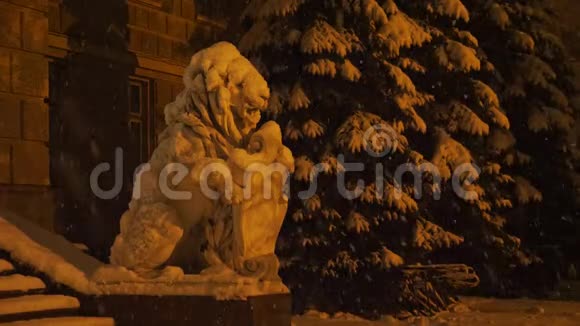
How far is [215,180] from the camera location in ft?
28.3

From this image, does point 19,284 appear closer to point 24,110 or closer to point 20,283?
point 20,283

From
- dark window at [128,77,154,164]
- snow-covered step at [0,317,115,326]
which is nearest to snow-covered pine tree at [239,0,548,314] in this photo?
dark window at [128,77,154,164]

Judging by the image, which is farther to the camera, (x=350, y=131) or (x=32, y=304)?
(x=350, y=131)

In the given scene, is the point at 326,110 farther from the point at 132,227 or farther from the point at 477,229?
the point at 132,227

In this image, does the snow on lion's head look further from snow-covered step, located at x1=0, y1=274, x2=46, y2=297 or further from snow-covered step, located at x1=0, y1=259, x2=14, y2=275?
snow-covered step, located at x1=0, y1=259, x2=14, y2=275

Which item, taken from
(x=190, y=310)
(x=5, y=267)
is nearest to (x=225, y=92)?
(x=190, y=310)

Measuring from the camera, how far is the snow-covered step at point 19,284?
359 inches

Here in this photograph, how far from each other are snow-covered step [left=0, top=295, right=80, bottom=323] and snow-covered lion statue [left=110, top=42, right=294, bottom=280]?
750 mm

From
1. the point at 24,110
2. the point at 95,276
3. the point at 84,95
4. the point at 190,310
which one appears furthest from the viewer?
the point at 84,95

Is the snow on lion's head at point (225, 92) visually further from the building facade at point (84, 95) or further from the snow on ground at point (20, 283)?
the building facade at point (84, 95)

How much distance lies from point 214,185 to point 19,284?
7.53 ft

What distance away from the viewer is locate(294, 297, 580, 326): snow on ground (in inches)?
517

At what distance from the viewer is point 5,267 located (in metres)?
9.58

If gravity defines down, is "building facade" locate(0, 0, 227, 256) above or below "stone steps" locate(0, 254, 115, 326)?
above
